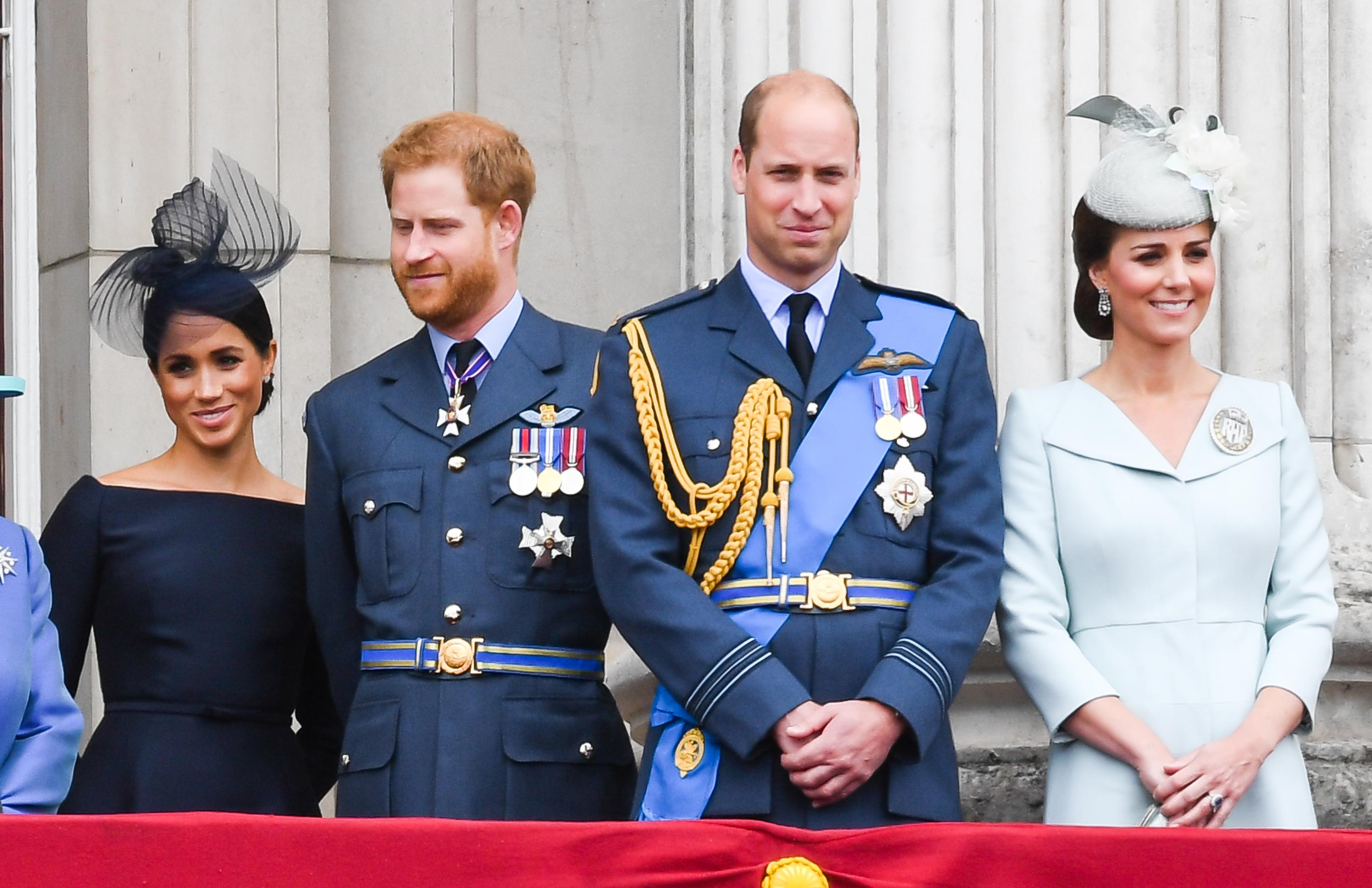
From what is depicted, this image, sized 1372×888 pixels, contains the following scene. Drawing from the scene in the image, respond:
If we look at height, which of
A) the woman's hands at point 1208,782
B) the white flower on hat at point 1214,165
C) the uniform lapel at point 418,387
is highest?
the white flower on hat at point 1214,165

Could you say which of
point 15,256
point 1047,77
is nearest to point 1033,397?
point 1047,77

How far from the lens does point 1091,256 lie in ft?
12.0

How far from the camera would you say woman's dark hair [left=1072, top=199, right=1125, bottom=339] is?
361 cm

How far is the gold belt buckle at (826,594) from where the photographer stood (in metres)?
3.25

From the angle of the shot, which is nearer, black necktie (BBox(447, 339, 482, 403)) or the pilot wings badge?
the pilot wings badge

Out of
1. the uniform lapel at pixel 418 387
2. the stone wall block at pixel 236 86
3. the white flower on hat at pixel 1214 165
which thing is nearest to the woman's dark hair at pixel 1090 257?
the white flower on hat at pixel 1214 165

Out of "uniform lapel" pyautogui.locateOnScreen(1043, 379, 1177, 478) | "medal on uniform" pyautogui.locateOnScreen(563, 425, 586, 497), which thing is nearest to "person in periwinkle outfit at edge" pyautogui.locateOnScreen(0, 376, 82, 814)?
"medal on uniform" pyautogui.locateOnScreen(563, 425, 586, 497)

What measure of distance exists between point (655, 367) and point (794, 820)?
2.46 feet

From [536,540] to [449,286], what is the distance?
1.51 ft

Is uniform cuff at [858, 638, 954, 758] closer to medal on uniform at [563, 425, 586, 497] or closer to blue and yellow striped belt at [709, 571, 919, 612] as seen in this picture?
blue and yellow striped belt at [709, 571, 919, 612]

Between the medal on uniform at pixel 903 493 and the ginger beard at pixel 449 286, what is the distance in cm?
81

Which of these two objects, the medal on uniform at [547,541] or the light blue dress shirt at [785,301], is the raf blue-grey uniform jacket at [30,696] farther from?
the light blue dress shirt at [785,301]

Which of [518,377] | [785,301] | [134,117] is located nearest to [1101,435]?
[785,301]

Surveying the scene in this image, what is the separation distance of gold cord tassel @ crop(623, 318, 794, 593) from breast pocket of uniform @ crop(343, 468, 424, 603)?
48cm
